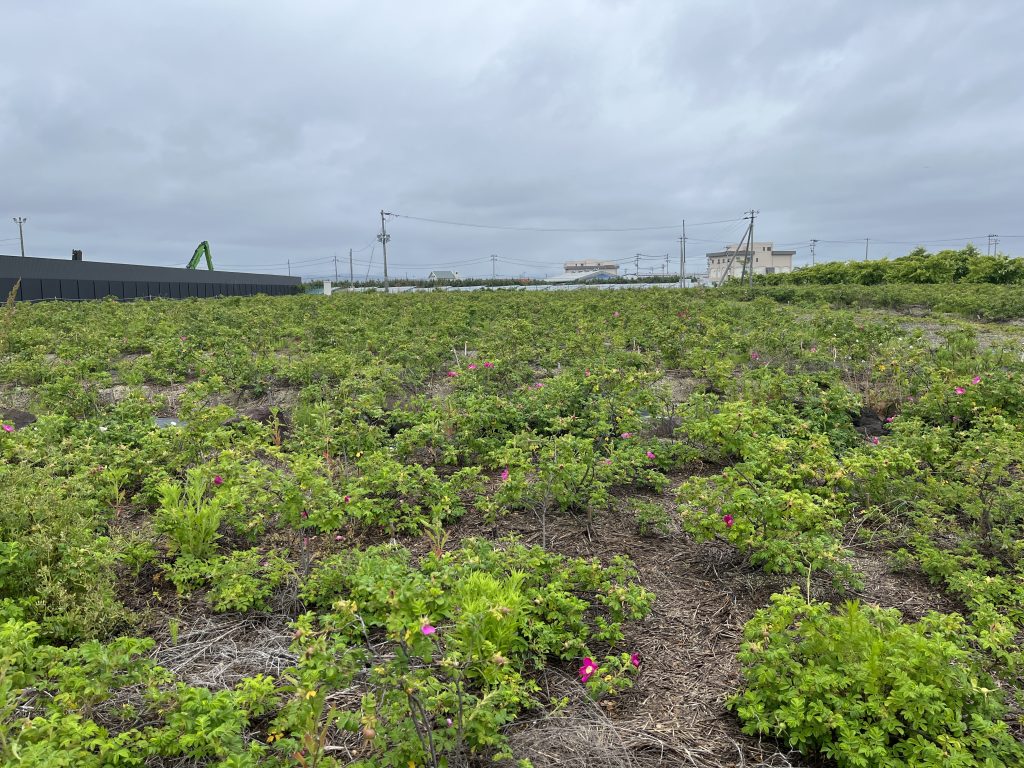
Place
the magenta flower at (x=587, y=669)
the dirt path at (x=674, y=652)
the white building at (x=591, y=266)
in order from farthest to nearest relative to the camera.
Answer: the white building at (x=591, y=266), the magenta flower at (x=587, y=669), the dirt path at (x=674, y=652)

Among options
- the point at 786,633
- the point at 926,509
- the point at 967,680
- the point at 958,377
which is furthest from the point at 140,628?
the point at 958,377

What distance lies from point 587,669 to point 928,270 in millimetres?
35323

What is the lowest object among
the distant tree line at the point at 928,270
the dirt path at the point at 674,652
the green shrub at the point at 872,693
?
the dirt path at the point at 674,652

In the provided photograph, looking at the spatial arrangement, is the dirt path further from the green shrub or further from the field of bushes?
the green shrub

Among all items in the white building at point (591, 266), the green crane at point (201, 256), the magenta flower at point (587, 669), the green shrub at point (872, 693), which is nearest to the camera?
the green shrub at point (872, 693)

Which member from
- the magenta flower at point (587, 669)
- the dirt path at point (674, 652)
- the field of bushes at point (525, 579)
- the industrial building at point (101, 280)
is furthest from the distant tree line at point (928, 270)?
the industrial building at point (101, 280)

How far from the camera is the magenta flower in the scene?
248 centimetres

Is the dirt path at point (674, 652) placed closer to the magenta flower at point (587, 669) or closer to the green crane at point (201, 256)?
the magenta flower at point (587, 669)

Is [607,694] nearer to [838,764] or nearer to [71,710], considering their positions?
[838,764]

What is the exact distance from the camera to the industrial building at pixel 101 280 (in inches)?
988

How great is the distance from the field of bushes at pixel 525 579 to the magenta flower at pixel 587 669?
0.05 ft

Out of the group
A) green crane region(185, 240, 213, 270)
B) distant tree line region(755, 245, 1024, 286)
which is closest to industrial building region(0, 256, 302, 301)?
green crane region(185, 240, 213, 270)

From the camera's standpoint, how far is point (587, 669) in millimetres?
2482

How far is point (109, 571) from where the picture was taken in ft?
9.72
